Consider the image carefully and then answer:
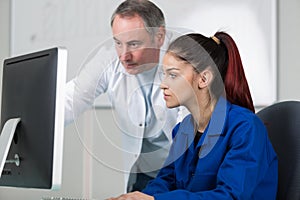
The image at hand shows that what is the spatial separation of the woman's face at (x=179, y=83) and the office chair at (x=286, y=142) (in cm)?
25

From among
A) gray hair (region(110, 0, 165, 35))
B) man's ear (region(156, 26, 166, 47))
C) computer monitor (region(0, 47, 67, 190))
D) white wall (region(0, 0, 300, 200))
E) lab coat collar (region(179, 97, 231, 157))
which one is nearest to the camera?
computer monitor (region(0, 47, 67, 190))

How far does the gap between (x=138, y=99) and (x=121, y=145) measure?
0.14m

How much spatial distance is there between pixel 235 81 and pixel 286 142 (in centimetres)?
21

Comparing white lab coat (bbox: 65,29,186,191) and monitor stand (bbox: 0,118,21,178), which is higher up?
white lab coat (bbox: 65,29,186,191)

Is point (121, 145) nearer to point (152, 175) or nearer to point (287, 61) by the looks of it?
point (152, 175)

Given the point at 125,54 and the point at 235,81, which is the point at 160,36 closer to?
the point at 125,54

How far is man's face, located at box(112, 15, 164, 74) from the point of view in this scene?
153 centimetres

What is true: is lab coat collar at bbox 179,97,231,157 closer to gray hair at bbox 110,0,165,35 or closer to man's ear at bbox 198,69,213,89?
man's ear at bbox 198,69,213,89

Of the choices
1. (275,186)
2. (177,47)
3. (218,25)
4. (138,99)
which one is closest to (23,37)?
(218,25)

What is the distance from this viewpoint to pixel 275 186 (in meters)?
1.34

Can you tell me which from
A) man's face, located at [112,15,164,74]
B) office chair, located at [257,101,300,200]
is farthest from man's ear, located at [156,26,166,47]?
office chair, located at [257,101,300,200]

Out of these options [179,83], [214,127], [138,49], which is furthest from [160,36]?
[214,127]

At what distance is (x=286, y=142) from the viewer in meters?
1.44

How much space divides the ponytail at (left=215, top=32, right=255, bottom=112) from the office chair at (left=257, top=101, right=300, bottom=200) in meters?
0.11
